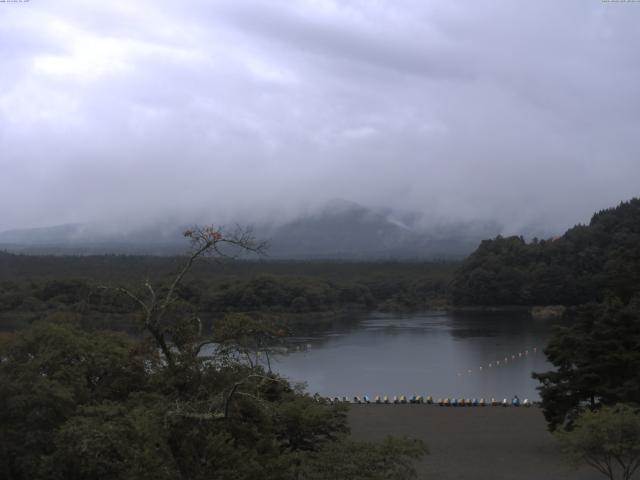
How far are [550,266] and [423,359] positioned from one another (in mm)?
32800

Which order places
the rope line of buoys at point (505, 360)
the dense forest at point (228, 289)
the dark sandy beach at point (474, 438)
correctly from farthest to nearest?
1. the dense forest at point (228, 289)
2. the rope line of buoys at point (505, 360)
3. the dark sandy beach at point (474, 438)

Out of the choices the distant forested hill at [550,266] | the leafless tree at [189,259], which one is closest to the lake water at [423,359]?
the distant forested hill at [550,266]

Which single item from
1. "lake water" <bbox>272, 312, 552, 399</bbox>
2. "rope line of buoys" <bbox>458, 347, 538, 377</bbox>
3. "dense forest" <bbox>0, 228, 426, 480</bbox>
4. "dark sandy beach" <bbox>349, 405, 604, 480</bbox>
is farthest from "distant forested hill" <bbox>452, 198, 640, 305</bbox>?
"dense forest" <bbox>0, 228, 426, 480</bbox>

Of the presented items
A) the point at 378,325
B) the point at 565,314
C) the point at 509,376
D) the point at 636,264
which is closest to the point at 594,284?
the point at 565,314

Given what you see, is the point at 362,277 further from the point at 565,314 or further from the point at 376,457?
the point at 376,457

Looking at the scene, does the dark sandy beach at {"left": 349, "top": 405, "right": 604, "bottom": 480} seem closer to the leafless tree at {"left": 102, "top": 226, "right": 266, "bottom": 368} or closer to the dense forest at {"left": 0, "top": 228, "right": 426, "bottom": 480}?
the dense forest at {"left": 0, "top": 228, "right": 426, "bottom": 480}

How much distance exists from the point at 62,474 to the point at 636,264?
21.0 metres

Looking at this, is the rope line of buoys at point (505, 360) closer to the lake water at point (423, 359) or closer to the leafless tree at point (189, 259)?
the lake water at point (423, 359)

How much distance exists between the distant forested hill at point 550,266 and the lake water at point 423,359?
1070 centimetres

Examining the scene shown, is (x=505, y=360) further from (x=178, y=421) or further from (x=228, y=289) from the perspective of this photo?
(x=178, y=421)

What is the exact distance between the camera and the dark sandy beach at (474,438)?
14961 millimetres

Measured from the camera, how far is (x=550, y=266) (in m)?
65.2

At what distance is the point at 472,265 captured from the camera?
2672 inches

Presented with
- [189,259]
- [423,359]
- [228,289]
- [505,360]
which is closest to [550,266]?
[228,289]
